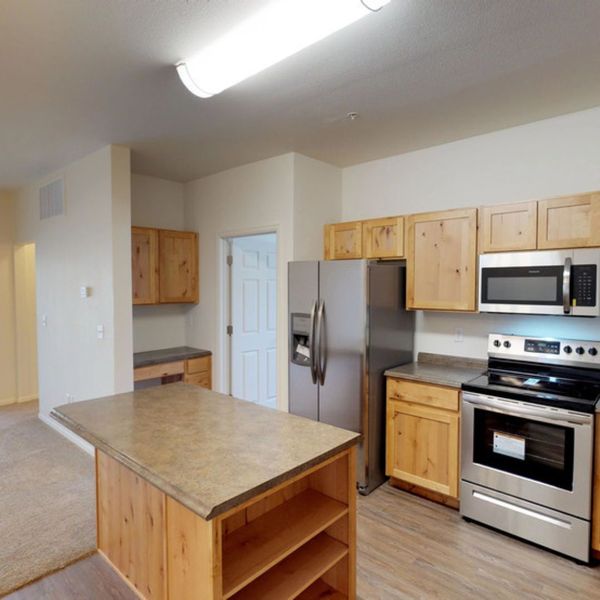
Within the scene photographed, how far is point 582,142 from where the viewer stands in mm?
2750

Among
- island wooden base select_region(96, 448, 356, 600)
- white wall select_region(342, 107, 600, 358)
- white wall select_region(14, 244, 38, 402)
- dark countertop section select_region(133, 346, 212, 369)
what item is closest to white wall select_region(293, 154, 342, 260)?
white wall select_region(342, 107, 600, 358)

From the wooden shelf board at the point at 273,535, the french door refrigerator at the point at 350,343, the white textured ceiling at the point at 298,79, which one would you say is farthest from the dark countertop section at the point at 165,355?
the wooden shelf board at the point at 273,535

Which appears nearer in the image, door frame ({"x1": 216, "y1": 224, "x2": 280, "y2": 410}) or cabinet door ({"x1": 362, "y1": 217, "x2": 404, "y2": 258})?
cabinet door ({"x1": 362, "y1": 217, "x2": 404, "y2": 258})

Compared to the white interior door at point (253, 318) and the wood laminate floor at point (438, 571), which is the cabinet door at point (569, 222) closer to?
the wood laminate floor at point (438, 571)

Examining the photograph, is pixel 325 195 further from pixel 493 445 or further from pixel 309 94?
pixel 493 445

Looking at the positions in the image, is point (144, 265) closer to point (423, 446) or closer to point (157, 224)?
point (157, 224)

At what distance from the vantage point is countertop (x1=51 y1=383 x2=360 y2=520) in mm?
1347

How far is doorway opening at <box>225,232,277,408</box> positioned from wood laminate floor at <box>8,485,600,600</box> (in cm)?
215

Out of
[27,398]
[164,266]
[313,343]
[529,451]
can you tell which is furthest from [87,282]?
[529,451]

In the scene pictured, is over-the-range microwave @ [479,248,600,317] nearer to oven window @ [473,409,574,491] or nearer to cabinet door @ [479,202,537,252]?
cabinet door @ [479,202,537,252]

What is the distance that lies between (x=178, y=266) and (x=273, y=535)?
10.8ft

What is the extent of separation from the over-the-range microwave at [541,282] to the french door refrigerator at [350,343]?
0.70m

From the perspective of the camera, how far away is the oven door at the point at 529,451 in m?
2.27

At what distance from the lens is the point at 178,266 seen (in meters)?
4.42
